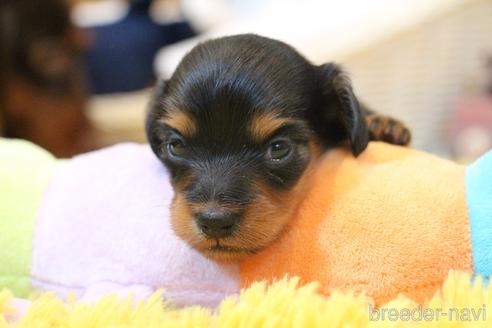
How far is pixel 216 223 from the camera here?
98 centimetres

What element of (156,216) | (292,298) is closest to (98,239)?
(156,216)

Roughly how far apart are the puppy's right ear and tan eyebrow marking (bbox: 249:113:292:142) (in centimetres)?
26

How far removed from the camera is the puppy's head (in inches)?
40.1

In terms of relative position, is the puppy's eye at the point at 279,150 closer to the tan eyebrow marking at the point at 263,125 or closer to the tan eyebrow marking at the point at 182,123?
the tan eyebrow marking at the point at 263,125

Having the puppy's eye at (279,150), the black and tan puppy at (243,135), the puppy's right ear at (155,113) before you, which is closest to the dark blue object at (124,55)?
the puppy's right ear at (155,113)

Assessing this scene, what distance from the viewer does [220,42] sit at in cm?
120

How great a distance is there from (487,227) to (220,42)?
2.06 ft

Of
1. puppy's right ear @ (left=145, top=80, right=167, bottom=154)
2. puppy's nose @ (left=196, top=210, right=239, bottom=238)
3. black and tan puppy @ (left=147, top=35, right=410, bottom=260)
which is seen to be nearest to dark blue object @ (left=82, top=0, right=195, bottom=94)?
puppy's right ear @ (left=145, top=80, right=167, bottom=154)

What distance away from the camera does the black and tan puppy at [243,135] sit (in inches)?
40.2

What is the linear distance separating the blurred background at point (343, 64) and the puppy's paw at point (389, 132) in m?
0.79

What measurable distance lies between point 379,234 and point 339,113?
13.3 inches

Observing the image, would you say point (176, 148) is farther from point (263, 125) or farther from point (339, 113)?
point (339, 113)

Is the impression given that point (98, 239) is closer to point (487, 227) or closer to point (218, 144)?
point (218, 144)

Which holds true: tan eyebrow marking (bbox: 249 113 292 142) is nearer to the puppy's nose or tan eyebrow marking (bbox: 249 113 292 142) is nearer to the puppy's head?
the puppy's head
